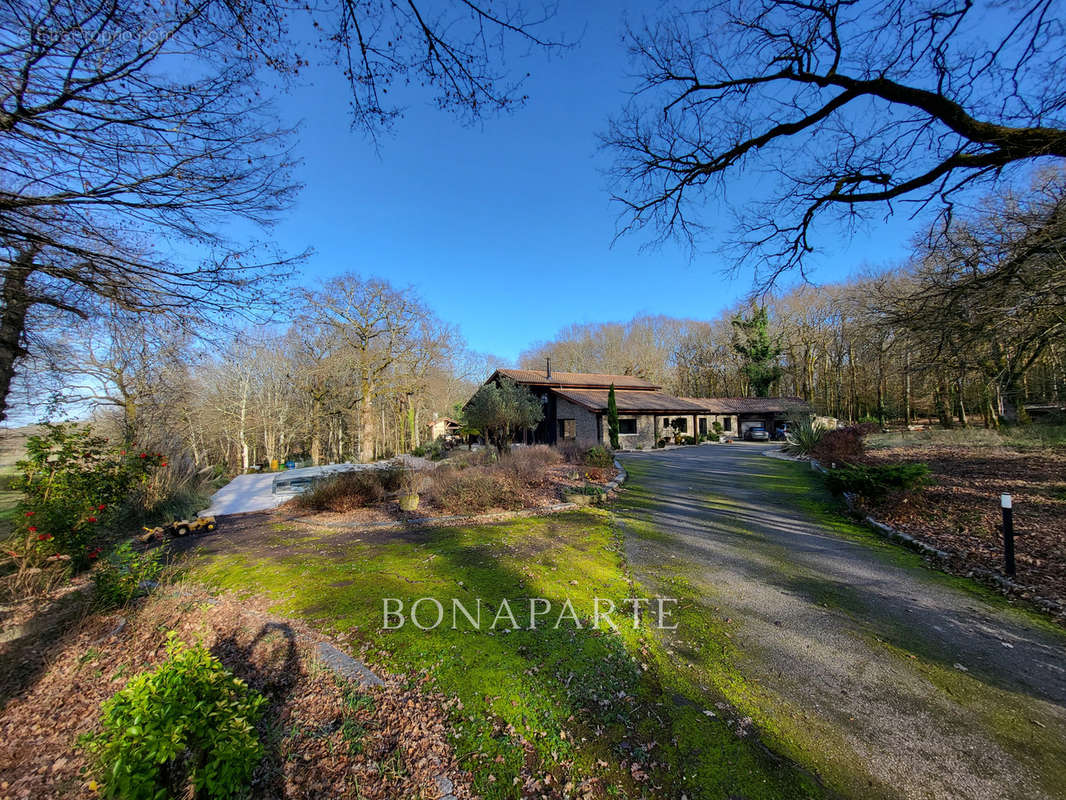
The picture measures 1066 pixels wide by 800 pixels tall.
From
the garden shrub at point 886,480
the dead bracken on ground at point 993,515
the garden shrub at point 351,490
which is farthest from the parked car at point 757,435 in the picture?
the garden shrub at point 351,490

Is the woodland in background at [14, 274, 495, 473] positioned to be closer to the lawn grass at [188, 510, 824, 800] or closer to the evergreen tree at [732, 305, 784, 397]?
the lawn grass at [188, 510, 824, 800]

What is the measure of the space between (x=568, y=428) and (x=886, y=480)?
17.6 m

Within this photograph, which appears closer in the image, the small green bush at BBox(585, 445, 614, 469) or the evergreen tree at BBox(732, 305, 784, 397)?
the small green bush at BBox(585, 445, 614, 469)

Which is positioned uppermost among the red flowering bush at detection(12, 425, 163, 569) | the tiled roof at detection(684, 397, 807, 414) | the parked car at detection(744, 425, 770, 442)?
the tiled roof at detection(684, 397, 807, 414)

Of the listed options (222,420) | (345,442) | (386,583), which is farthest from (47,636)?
(345,442)

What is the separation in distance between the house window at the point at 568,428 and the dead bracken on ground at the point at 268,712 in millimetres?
20589

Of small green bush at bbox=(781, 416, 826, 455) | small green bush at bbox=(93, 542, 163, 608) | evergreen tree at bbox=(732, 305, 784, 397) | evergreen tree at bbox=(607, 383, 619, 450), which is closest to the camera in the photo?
small green bush at bbox=(93, 542, 163, 608)

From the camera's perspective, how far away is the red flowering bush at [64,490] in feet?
17.0

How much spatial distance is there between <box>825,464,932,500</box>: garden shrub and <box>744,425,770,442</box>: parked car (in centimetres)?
2560

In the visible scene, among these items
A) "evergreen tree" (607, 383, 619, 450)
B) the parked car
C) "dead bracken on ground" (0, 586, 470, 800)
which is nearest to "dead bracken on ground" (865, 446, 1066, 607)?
"dead bracken on ground" (0, 586, 470, 800)

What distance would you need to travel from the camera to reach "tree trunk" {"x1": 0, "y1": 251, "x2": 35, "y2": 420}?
3865mm

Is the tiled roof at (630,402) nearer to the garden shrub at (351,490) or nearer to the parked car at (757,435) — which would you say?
the parked car at (757,435)

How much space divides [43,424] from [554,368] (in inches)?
1616

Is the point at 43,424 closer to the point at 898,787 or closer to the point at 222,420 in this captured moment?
the point at 898,787
